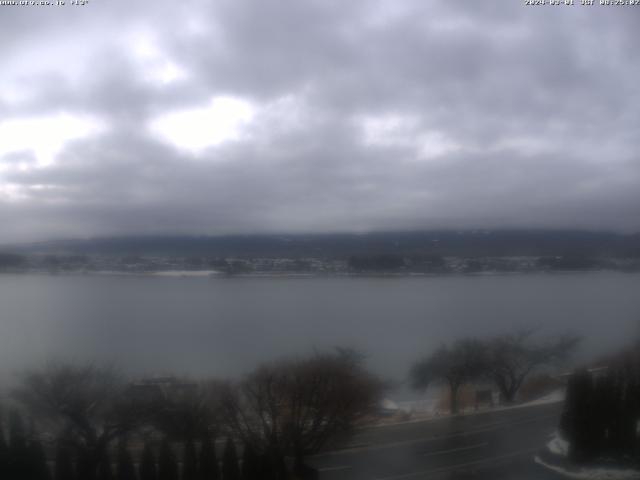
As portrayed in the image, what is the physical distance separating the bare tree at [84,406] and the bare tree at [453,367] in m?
3.11

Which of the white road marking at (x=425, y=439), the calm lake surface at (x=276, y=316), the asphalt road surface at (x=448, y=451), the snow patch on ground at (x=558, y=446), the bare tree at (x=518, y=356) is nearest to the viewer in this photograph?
the asphalt road surface at (x=448, y=451)

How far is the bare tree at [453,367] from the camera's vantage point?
579cm

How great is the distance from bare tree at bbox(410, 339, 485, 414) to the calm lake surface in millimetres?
160

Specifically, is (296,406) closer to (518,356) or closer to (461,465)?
(461,465)

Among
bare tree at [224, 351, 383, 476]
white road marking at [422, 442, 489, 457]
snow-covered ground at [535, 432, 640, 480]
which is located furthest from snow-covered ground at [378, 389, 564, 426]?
snow-covered ground at [535, 432, 640, 480]

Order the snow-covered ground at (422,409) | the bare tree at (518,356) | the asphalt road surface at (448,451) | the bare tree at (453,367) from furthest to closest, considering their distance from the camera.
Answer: the bare tree at (518,356) → the bare tree at (453,367) → the snow-covered ground at (422,409) → the asphalt road surface at (448,451)

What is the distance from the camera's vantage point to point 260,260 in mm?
6387

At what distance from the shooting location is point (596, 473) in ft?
14.0

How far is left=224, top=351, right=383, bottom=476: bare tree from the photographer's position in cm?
420

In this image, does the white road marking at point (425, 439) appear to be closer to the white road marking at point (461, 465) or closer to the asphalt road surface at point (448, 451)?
the asphalt road surface at point (448, 451)

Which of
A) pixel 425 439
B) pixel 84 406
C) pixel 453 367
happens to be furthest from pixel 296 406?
pixel 453 367

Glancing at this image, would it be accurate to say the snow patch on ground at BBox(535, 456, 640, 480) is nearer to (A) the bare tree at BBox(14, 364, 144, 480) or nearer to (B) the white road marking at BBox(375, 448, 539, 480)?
(B) the white road marking at BBox(375, 448, 539, 480)

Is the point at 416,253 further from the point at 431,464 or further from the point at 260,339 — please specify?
the point at 431,464

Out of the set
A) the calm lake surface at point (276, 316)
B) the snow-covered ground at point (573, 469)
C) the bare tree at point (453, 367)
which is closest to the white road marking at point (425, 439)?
the snow-covered ground at point (573, 469)
